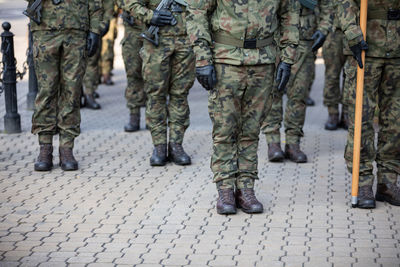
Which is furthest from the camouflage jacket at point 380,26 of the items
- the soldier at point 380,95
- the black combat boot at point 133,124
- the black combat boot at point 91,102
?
the black combat boot at point 91,102

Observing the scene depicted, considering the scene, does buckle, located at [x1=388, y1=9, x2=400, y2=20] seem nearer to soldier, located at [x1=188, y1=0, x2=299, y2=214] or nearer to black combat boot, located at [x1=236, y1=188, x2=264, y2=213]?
soldier, located at [x1=188, y1=0, x2=299, y2=214]

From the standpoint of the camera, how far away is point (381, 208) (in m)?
6.31

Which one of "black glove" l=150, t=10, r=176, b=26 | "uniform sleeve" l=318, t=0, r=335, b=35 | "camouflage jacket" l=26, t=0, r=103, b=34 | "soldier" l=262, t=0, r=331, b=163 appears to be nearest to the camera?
"camouflage jacket" l=26, t=0, r=103, b=34

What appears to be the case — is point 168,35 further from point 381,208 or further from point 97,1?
point 381,208

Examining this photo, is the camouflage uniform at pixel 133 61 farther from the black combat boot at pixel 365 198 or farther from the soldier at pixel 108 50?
the black combat boot at pixel 365 198

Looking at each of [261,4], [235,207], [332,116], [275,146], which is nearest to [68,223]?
[235,207]

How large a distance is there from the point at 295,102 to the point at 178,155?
146 centimetres

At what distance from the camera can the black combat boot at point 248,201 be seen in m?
6.11

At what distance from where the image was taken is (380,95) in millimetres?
6359

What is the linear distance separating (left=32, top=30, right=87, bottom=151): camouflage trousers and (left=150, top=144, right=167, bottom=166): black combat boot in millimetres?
860

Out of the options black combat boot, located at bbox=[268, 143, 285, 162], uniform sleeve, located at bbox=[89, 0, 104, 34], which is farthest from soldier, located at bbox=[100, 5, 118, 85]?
black combat boot, located at bbox=[268, 143, 285, 162]

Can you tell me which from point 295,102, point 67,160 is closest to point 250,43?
point 295,102

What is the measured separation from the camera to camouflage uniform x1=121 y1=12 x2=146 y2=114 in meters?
9.15

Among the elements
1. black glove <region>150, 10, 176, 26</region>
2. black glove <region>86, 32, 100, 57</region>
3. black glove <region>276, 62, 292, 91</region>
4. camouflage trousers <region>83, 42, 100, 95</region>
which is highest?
black glove <region>150, 10, 176, 26</region>
